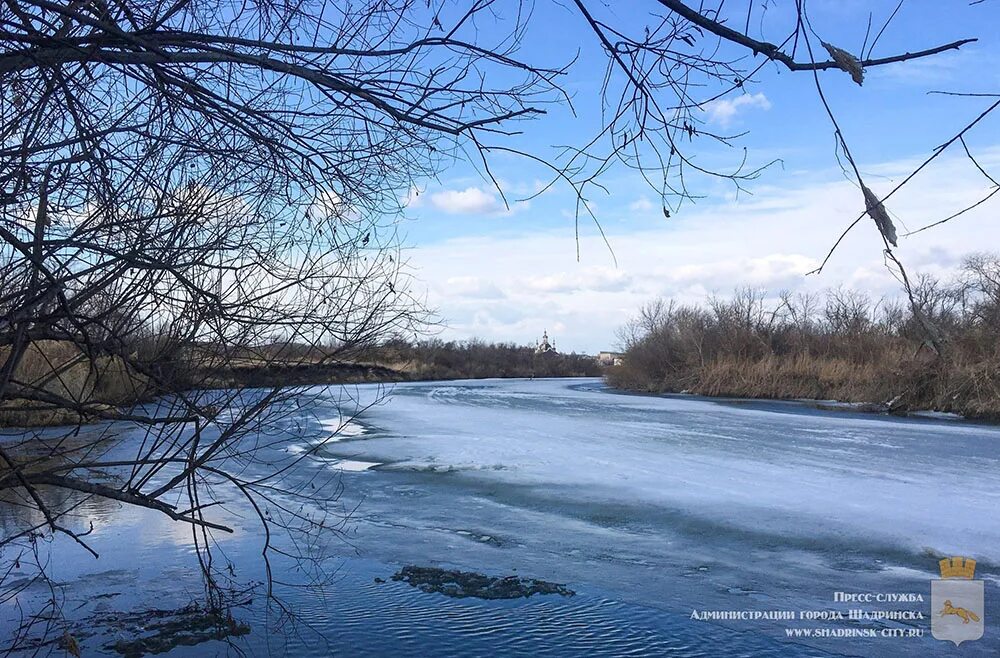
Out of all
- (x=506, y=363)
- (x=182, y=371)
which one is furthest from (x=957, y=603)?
(x=506, y=363)

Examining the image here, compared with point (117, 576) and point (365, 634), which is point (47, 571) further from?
point (365, 634)

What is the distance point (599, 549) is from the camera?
6473 millimetres

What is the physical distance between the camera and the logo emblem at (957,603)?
4.71 meters

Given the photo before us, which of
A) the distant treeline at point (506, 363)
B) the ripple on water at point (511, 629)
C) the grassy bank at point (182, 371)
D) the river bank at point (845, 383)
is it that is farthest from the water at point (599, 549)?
the distant treeline at point (506, 363)

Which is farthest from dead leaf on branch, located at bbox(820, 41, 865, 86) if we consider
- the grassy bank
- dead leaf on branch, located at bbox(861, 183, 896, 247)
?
the grassy bank

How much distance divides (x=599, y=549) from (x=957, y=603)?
249cm

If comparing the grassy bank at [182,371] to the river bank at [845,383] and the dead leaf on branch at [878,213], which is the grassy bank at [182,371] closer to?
the dead leaf on branch at [878,213]

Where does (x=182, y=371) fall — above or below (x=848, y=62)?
below

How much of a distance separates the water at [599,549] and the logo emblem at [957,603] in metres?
0.07

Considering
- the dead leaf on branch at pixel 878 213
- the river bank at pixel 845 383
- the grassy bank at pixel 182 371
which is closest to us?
the dead leaf on branch at pixel 878 213

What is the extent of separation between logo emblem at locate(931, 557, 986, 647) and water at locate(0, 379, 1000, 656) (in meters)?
0.07

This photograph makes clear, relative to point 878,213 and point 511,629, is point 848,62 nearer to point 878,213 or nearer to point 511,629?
point 878,213

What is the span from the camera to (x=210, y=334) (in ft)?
12.7

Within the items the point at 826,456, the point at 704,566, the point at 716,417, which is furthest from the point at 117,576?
the point at 716,417
